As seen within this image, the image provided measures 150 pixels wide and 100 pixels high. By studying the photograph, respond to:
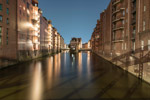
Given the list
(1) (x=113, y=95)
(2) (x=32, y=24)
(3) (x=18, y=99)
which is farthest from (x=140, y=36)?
(2) (x=32, y=24)

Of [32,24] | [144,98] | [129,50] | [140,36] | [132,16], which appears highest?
[32,24]

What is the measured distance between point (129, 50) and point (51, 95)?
19519mm

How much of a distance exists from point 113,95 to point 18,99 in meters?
8.81

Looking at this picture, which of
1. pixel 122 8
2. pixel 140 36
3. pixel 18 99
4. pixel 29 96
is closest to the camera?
pixel 18 99

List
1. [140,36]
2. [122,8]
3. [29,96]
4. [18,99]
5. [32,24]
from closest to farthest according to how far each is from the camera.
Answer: [18,99] < [29,96] < [140,36] < [122,8] < [32,24]

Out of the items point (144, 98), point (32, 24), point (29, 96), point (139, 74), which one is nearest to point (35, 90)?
point (29, 96)

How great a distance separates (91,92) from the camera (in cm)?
1052

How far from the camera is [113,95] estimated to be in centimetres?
982

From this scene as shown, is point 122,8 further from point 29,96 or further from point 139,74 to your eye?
point 29,96

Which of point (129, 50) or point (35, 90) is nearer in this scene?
point (35, 90)

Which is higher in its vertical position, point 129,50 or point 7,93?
point 129,50

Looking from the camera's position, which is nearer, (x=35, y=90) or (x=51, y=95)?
(x=51, y=95)

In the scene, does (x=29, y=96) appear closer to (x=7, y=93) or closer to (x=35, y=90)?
(x=35, y=90)

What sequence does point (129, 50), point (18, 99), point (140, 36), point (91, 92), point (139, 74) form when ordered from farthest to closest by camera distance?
point (129, 50)
point (140, 36)
point (139, 74)
point (91, 92)
point (18, 99)
